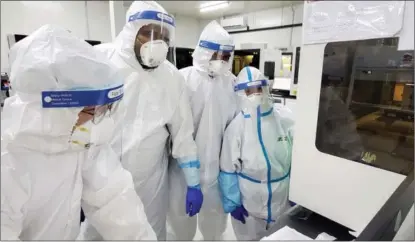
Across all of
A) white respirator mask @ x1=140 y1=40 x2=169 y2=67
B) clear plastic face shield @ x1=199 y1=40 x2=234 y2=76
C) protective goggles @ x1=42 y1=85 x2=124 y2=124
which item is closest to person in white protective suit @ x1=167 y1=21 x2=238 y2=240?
clear plastic face shield @ x1=199 y1=40 x2=234 y2=76

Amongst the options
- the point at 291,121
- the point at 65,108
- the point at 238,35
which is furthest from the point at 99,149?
the point at 238,35

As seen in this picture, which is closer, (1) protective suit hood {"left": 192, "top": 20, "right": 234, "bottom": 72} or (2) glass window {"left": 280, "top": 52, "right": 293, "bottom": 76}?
(1) protective suit hood {"left": 192, "top": 20, "right": 234, "bottom": 72}

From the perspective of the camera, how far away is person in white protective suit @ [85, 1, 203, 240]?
3.91 feet

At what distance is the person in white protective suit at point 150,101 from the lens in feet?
3.91

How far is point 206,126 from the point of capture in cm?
155

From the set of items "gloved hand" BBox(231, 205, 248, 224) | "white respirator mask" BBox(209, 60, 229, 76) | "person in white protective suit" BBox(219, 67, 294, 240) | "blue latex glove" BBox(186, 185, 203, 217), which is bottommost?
"gloved hand" BBox(231, 205, 248, 224)

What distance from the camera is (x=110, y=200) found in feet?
2.61

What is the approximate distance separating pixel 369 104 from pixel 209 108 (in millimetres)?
929

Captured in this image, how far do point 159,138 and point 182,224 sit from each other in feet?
2.45

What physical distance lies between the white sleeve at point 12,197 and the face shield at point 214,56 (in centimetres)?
117

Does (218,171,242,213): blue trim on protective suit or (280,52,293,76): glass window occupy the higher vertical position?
(280,52,293,76): glass window

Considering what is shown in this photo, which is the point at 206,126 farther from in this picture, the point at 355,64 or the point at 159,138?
the point at 355,64

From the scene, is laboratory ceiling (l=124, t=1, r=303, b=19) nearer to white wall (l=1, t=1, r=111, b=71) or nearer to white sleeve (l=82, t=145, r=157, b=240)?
white wall (l=1, t=1, r=111, b=71)

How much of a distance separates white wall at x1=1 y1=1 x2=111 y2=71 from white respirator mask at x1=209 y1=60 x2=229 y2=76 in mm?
3237
